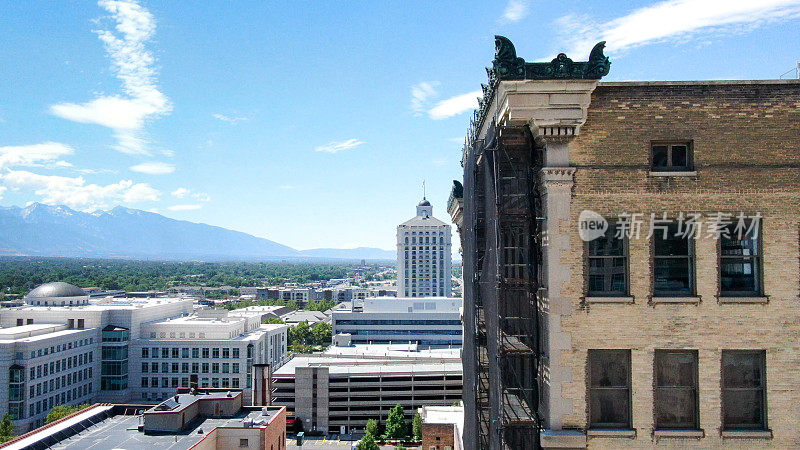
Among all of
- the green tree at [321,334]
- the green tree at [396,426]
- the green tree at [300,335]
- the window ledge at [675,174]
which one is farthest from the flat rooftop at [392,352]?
the window ledge at [675,174]

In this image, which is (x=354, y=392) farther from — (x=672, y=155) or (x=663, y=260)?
(x=672, y=155)

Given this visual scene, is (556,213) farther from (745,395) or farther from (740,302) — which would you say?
(745,395)

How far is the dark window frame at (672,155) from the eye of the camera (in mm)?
12555

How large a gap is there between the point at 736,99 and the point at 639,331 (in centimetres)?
567

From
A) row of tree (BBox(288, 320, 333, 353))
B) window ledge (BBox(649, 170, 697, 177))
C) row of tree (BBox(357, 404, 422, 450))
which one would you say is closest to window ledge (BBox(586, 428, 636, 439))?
window ledge (BBox(649, 170, 697, 177))

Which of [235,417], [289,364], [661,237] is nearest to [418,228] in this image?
[289,364]

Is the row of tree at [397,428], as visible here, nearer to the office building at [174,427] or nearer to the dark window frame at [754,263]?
the office building at [174,427]

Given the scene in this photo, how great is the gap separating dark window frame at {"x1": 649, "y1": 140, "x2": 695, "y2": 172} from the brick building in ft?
0.10

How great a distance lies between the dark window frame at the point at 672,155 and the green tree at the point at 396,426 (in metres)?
71.4

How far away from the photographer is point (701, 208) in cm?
1242

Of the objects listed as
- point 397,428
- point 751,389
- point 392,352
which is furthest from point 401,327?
point 751,389

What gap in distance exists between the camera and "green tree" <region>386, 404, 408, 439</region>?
77.4 meters

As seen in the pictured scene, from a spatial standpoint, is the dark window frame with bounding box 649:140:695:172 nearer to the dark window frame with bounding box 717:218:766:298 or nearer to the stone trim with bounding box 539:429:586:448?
the dark window frame with bounding box 717:218:766:298

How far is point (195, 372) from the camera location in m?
95.1
